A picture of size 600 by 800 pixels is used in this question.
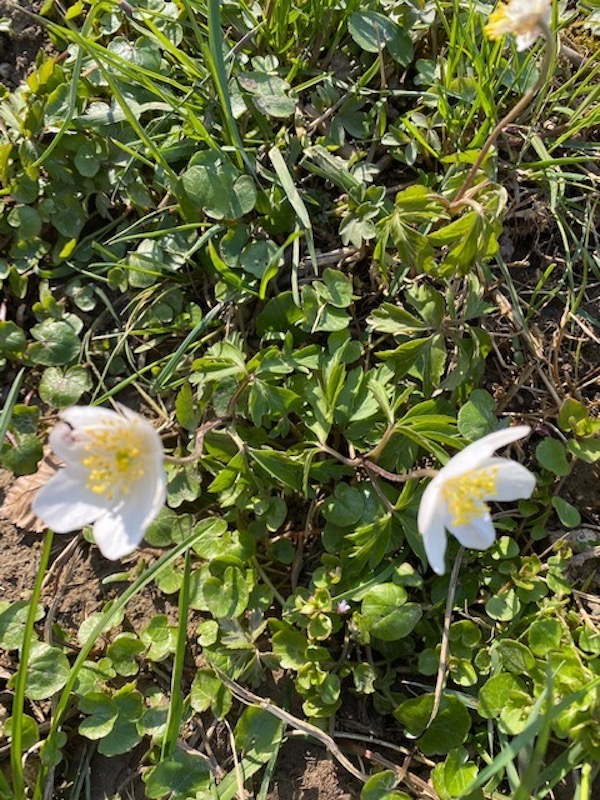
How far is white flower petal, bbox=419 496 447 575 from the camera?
5.01ft

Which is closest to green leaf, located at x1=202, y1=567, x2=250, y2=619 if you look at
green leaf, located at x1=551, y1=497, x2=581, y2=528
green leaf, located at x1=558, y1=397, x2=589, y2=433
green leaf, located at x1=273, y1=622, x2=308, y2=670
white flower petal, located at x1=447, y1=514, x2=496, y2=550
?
green leaf, located at x1=273, y1=622, x2=308, y2=670

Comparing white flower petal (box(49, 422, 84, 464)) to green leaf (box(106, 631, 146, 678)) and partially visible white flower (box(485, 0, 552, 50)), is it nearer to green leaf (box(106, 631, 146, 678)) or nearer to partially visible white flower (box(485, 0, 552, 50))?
green leaf (box(106, 631, 146, 678))

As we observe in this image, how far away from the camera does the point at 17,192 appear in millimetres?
2334

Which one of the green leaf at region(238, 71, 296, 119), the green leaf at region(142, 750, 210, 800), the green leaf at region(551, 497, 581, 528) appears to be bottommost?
the green leaf at region(142, 750, 210, 800)

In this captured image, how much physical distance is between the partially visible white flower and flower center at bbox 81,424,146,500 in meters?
1.23

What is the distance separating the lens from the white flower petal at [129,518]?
1570mm

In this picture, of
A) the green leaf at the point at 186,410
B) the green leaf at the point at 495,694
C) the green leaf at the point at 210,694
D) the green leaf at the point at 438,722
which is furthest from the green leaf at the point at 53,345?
the green leaf at the point at 495,694

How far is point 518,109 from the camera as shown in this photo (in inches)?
70.6

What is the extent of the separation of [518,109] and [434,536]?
1.03m

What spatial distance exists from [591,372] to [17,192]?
6.10 feet

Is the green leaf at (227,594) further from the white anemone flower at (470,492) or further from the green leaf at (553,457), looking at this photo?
the green leaf at (553,457)

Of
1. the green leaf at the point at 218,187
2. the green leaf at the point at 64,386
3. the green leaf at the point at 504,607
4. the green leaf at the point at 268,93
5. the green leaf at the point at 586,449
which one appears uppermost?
the green leaf at the point at 268,93

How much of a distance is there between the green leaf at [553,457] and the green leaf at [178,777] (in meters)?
1.22

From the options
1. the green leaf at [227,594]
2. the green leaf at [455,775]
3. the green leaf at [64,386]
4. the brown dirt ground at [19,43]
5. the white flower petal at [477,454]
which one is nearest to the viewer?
the white flower petal at [477,454]
